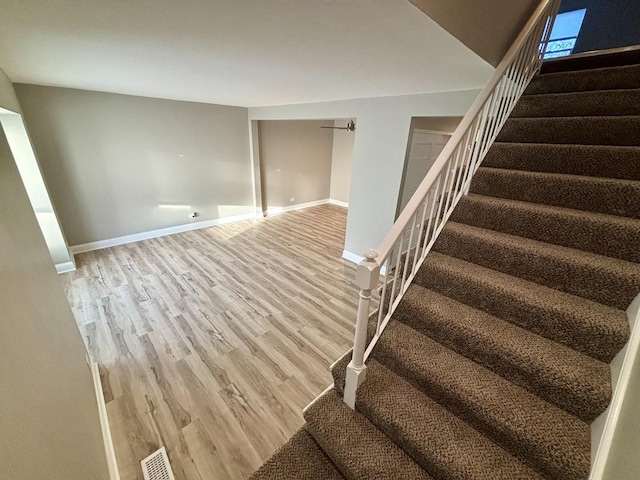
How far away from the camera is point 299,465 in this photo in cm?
125

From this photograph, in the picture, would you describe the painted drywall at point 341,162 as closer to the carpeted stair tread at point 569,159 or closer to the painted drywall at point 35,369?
the carpeted stair tread at point 569,159

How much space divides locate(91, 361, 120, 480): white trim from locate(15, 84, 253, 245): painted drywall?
9.32ft

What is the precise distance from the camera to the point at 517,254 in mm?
1431

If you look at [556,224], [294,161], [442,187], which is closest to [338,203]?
[294,161]

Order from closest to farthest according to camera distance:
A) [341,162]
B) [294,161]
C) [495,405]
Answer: [495,405] < [294,161] < [341,162]

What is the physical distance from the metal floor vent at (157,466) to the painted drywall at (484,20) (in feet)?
8.55

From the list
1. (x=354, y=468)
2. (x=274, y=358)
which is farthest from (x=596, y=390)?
(x=274, y=358)

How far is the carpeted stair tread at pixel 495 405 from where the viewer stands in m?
0.93

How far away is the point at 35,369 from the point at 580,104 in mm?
3565

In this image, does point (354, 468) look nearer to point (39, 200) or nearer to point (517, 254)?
A: point (517, 254)

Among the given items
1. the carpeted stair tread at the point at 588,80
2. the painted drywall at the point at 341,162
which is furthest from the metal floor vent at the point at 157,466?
the painted drywall at the point at 341,162

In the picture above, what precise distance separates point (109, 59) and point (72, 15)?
86 cm

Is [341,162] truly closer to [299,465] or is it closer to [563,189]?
[563,189]

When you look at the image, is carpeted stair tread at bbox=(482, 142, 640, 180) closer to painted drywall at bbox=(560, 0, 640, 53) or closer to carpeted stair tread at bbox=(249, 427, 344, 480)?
carpeted stair tread at bbox=(249, 427, 344, 480)
